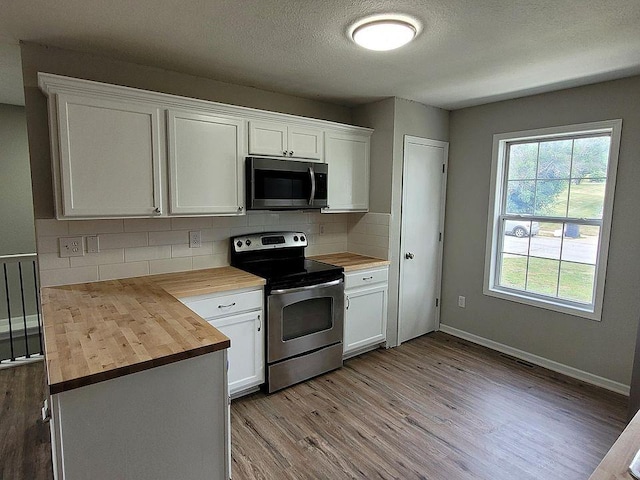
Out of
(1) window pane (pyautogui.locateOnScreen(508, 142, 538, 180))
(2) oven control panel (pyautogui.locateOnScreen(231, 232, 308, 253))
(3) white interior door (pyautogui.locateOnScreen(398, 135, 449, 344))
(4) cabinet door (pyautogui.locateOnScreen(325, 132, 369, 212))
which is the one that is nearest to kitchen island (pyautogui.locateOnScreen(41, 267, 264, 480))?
(2) oven control panel (pyautogui.locateOnScreen(231, 232, 308, 253))

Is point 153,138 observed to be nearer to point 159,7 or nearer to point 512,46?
point 159,7

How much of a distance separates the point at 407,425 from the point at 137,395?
1.80 metres

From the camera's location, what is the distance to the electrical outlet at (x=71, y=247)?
239 cm

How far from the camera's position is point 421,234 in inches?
153

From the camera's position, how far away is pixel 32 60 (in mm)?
2223

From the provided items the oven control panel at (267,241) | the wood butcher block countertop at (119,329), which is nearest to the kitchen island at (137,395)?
the wood butcher block countertop at (119,329)

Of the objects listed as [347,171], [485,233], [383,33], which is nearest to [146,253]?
[347,171]

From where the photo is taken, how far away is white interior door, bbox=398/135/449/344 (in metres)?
3.68

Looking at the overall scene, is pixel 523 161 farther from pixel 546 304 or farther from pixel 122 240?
pixel 122 240

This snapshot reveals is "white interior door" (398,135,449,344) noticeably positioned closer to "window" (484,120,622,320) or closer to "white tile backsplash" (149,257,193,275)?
"window" (484,120,622,320)

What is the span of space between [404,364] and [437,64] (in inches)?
98.3

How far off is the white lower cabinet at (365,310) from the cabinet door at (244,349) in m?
0.88

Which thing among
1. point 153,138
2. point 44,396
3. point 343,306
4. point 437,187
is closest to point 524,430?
point 343,306

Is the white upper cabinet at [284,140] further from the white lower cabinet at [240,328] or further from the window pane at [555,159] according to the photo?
the window pane at [555,159]
